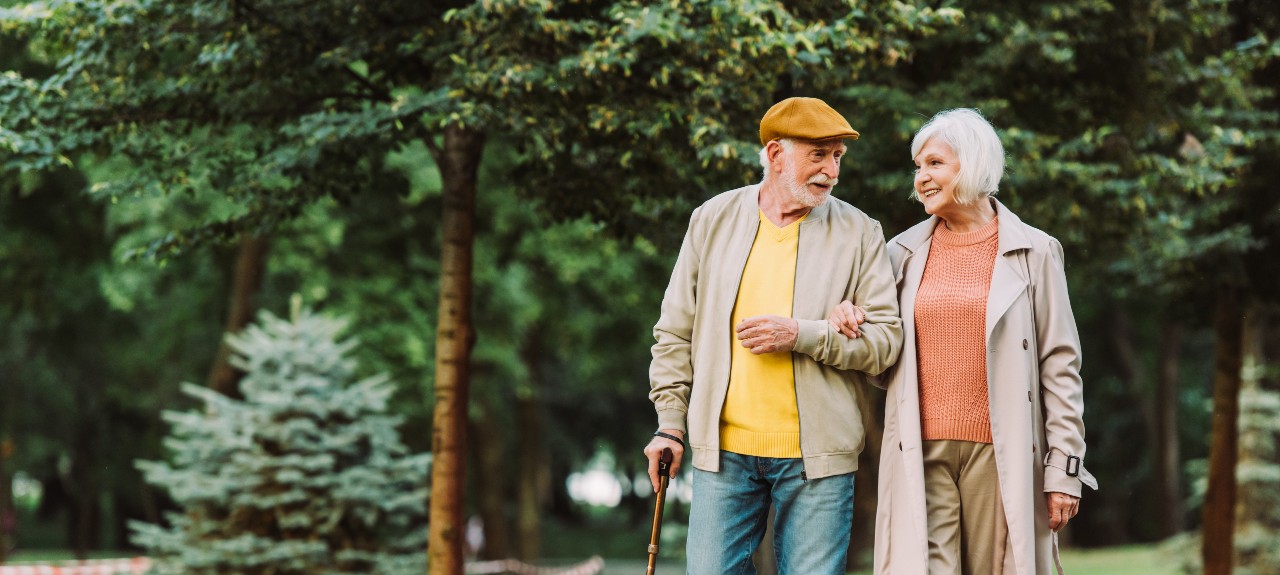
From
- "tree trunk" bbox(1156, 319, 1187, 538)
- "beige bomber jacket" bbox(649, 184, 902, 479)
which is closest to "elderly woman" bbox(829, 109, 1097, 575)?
"beige bomber jacket" bbox(649, 184, 902, 479)

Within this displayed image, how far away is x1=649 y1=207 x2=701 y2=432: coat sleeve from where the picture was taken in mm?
4039

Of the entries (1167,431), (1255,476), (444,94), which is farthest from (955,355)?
(1167,431)

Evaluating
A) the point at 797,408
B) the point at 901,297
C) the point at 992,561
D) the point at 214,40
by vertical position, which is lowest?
the point at 992,561

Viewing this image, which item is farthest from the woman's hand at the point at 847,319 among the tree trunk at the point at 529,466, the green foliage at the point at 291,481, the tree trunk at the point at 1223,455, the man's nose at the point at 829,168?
the tree trunk at the point at 529,466

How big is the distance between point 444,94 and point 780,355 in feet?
11.2

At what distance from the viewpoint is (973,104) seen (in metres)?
8.91

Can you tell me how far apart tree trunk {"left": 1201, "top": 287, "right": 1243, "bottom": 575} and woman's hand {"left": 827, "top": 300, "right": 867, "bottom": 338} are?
9191mm

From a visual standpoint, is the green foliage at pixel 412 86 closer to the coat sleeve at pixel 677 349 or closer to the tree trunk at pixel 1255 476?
the coat sleeve at pixel 677 349

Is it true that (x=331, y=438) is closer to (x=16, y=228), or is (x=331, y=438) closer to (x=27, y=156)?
(x=27, y=156)

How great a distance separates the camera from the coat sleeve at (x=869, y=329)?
12.4ft

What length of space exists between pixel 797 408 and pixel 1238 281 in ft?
29.1

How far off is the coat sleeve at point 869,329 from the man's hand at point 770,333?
2cm

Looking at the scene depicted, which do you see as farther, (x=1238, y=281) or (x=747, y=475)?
(x=1238, y=281)

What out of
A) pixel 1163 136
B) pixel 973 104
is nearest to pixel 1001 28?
pixel 973 104
